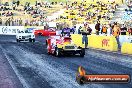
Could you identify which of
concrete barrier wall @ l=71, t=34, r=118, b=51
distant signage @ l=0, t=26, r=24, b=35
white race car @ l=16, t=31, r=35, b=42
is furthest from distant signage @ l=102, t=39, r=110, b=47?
distant signage @ l=0, t=26, r=24, b=35

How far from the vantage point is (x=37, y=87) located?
9930mm

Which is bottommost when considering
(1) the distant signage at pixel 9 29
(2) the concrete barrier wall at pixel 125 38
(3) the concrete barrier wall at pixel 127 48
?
(1) the distant signage at pixel 9 29

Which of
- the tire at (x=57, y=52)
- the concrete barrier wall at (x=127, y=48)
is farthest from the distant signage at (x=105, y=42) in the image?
the tire at (x=57, y=52)

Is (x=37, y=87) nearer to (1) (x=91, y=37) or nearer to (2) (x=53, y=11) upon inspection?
(1) (x=91, y=37)

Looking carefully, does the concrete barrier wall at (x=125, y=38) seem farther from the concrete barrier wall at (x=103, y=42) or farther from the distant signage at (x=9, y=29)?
the distant signage at (x=9, y=29)

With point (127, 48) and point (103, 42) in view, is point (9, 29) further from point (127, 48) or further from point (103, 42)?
point (127, 48)

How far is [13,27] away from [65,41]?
4205 cm

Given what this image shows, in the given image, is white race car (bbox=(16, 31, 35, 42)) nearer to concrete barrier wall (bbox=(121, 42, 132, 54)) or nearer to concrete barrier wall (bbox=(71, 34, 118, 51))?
concrete barrier wall (bbox=(71, 34, 118, 51))

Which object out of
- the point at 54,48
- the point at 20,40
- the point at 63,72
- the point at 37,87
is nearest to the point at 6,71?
the point at 63,72

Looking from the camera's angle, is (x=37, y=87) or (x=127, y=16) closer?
(x=37, y=87)

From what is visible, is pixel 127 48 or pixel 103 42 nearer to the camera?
pixel 127 48

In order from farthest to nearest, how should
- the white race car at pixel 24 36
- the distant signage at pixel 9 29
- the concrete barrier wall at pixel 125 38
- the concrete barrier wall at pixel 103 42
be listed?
the distant signage at pixel 9 29 < the white race car at pixel 24 36 < the concrete barrier wall at pixel 103 42 < the concrete barrier wall at pixel 125 38

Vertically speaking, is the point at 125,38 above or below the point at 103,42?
above

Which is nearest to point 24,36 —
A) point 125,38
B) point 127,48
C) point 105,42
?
point 105,42
